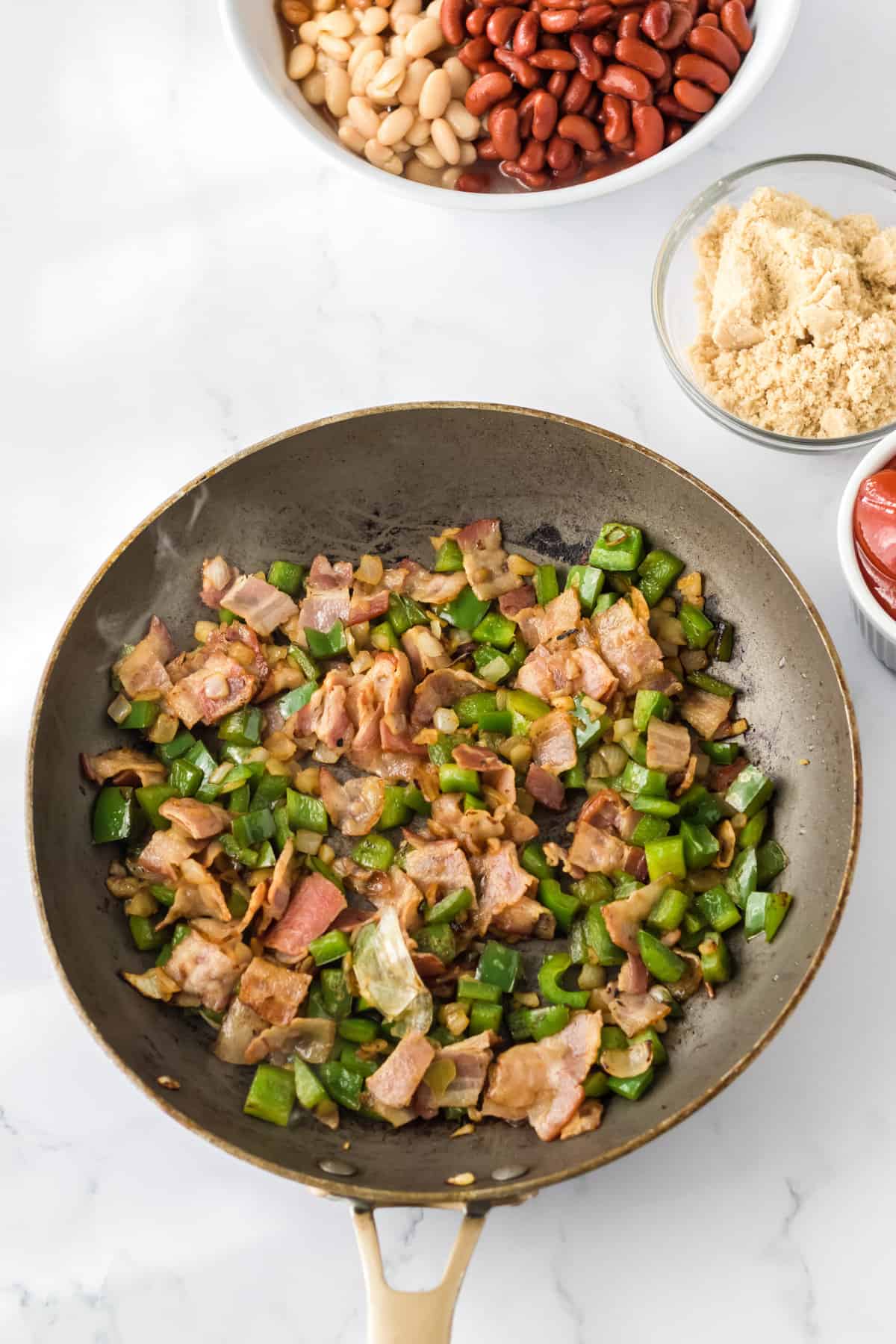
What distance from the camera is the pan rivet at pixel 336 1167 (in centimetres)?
135

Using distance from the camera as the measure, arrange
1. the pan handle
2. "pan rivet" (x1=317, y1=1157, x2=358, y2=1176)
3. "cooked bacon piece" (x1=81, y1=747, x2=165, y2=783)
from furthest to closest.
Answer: "cooked bacon piece" (x1=81, y1=747, x2=165, y2=783)
"pan rivet" (x1=317, y1=1157, x2=358, y2=1176)
the pan handle

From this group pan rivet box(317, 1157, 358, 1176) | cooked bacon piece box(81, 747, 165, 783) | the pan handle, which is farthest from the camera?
cooked bacon piece box(81, 747, 165, 783)

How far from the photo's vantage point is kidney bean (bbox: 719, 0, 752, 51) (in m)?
1.67

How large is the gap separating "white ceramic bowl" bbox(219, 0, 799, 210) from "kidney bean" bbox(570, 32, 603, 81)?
14cm

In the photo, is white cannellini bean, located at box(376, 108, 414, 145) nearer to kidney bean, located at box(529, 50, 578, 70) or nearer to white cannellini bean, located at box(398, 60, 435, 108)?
white cannellini bean, located at box(398, 60, 435, 108)

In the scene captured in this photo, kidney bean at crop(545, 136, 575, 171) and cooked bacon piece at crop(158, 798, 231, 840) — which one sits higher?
kidney bean at crop(545, 136, 575, 171)

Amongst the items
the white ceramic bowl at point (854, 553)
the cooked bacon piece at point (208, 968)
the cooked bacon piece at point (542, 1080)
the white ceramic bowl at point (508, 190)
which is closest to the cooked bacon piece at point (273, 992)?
the cooked bacon piece at point (208, 968)

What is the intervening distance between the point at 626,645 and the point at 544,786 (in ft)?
0.67

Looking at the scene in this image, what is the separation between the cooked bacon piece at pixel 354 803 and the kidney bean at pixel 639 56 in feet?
3.28

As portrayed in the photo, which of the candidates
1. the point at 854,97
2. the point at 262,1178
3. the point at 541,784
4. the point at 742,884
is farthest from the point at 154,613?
the point at 854,97

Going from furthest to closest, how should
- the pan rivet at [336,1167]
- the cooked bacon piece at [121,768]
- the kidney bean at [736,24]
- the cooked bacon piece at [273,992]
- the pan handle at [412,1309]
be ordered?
the kidney bean at [736,24], the cooked bacon piece at [121,768], the cooked bacon piece at [273,992], the pan rivet at [336,1167], the pan handle at [412,1309]

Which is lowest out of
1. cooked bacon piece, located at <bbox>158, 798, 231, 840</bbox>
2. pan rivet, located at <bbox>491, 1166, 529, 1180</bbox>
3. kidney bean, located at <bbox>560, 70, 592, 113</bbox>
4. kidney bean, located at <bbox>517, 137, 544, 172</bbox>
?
pan rivet, located at <bbox>491, 1166, 529, 1180</bbox>

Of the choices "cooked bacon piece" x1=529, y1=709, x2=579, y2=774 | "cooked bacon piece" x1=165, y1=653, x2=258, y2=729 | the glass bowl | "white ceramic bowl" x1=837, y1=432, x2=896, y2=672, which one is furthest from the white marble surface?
"cooked bacon piece" x1=529, y1=709, x2=579, y2=774

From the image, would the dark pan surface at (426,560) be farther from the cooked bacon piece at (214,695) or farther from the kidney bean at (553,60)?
the kidney bean at (553,60)
